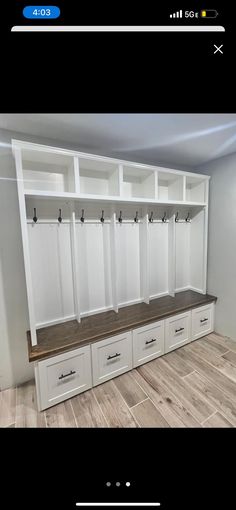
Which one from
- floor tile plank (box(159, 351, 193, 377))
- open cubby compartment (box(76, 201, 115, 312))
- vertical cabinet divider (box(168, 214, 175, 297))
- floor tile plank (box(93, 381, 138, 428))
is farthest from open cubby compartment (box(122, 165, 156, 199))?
floor tile plank (box(93, 381, 138, 428))

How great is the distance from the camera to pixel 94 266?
1.90 meters

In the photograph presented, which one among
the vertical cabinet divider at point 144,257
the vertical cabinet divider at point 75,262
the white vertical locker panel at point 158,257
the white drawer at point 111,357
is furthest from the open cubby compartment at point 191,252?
the vertical cabinet divider at point 75,262

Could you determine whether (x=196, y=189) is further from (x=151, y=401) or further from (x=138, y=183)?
(x=151, y=401)

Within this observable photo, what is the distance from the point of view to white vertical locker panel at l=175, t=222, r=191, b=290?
243 centimetres

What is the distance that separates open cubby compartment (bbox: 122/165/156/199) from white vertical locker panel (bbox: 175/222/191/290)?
663 millimetres

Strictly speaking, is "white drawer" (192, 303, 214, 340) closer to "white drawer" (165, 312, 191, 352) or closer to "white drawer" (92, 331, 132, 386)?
"white drawer" (165, 312, 191, 352)
